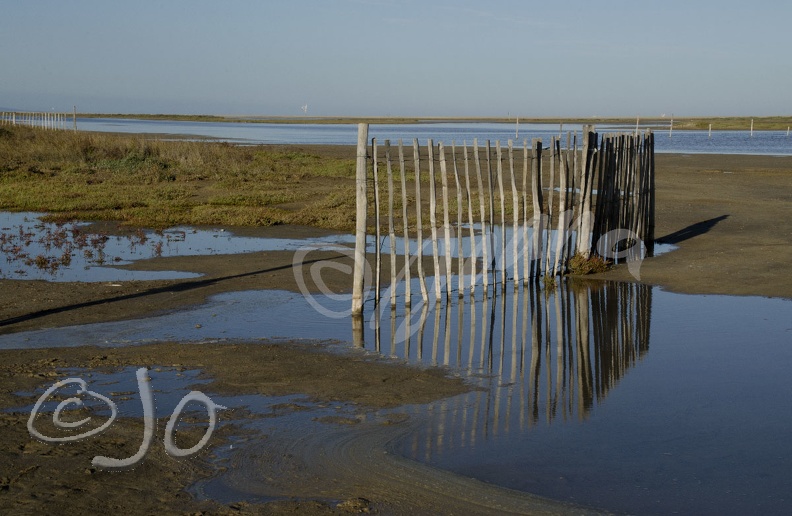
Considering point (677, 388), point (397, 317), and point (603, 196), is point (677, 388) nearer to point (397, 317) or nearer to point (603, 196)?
point (397, 317)

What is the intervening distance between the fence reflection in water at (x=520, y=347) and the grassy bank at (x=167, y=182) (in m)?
7.69

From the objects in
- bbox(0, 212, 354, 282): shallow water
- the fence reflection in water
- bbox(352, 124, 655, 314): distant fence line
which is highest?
bbox(352, 124, 655, 314): distant fence line

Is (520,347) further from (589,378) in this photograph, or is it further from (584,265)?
(584,265)

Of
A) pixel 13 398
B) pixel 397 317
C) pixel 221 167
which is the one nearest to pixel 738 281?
pixel 397 317

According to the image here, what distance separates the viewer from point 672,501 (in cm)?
520

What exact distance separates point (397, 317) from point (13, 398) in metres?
4.63

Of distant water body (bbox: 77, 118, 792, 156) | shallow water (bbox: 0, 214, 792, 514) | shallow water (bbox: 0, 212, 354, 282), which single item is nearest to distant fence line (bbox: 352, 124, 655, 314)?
shallow water (bbox: 0, 214, 792, 514)

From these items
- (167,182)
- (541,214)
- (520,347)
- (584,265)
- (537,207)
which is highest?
(537,207)

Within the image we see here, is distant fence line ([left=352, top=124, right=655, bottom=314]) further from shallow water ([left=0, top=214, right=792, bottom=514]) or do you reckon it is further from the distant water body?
the distant water body

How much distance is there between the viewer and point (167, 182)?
27.5 m

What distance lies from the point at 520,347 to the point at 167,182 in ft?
67.1

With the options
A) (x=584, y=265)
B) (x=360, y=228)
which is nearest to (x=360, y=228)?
(x=360, y=228)

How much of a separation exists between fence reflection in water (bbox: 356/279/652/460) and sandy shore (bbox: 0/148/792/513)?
0.38 meters

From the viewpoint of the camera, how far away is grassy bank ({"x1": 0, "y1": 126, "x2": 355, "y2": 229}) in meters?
20.0
